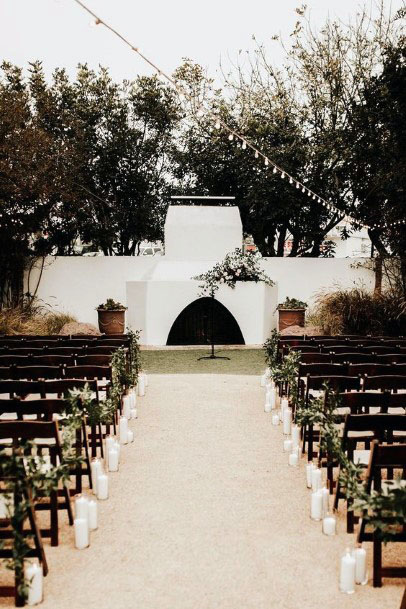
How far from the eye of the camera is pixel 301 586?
357cm

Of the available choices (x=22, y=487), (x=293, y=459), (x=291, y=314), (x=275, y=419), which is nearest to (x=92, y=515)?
(x=22, y=487)

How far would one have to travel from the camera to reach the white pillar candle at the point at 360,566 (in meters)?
3.58

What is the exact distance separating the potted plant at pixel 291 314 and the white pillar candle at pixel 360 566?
37.2 ft

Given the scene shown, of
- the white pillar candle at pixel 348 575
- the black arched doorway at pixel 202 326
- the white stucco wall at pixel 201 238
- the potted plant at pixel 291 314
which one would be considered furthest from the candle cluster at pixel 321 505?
the white stucco wall at pixel 201 238

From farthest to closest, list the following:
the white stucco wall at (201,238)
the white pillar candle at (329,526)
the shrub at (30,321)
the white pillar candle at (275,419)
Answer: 1. the white stucco wall at (201,238)
2. the shrub at (30,321)
3. the white pillar candle at (275,419)
4. the white pillar candle at (329,526)

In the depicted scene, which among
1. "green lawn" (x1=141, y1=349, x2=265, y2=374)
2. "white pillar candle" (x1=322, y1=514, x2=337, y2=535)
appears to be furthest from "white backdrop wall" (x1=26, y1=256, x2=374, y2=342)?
"white pillar candle" (x1=322, y1=514, x2=337, y2=535)

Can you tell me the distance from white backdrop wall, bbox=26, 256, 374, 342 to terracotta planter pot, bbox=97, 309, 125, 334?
2615mm

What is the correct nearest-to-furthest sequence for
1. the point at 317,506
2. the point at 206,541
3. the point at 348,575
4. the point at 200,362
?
the point at 348,575 → the point at 206,541 → the point at 317,506 → the point at 200,362

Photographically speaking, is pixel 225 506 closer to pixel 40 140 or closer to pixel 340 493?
pixel 340 493

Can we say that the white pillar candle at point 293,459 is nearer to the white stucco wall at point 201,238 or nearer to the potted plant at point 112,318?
the potted plant at point 112,318

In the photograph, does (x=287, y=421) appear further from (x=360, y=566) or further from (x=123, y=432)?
(x=360, y=566)

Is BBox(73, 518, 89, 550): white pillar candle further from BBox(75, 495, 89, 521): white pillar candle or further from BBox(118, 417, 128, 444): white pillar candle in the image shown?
BBox(118, 417, 128, 444): white pillar candle

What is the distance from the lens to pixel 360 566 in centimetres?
360

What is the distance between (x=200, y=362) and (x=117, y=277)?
19.0 feet
